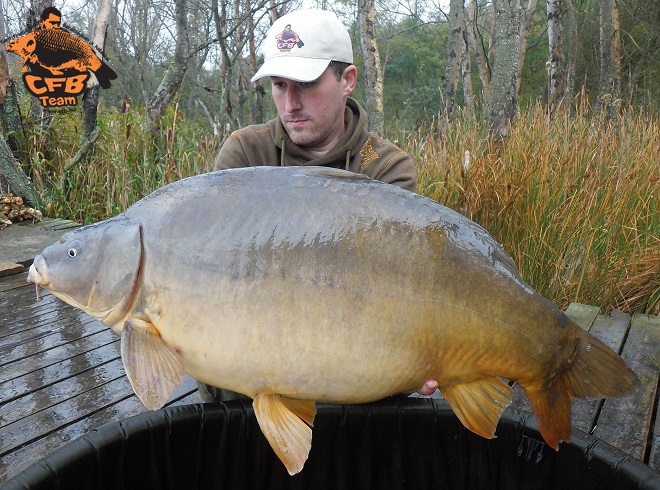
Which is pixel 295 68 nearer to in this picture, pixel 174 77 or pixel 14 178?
pixel 14 178

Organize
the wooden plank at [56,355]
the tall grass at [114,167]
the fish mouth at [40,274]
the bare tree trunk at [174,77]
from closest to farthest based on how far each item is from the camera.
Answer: the fish mouth at [40,274] < the wooden plank at [56,355] < the tall grass at [114,167] < the bare tree trunk at [174,77]

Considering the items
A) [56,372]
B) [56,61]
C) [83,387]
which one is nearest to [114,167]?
[56,61]

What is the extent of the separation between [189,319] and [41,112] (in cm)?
581

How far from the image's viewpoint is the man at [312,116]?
174 cm

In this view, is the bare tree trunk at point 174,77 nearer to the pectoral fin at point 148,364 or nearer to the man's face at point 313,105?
the man's face at point 313,105

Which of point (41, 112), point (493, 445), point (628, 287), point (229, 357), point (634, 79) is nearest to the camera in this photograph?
point (229, 357)

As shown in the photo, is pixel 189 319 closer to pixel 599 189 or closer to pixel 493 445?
pixel 493 445

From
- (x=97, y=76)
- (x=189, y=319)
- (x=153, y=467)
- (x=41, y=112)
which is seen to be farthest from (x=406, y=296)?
(x=41, y=112)

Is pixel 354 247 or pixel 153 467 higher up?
pixel 354 247

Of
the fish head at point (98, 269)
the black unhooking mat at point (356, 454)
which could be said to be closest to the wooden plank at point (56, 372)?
the black unhooking mat at point (356, 454)

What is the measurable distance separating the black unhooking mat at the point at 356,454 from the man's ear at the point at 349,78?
98 cm

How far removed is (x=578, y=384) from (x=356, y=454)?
2.04 feet

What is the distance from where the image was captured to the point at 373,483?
1.58 m

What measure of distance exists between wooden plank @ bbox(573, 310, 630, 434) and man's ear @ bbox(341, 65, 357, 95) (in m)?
1.16
